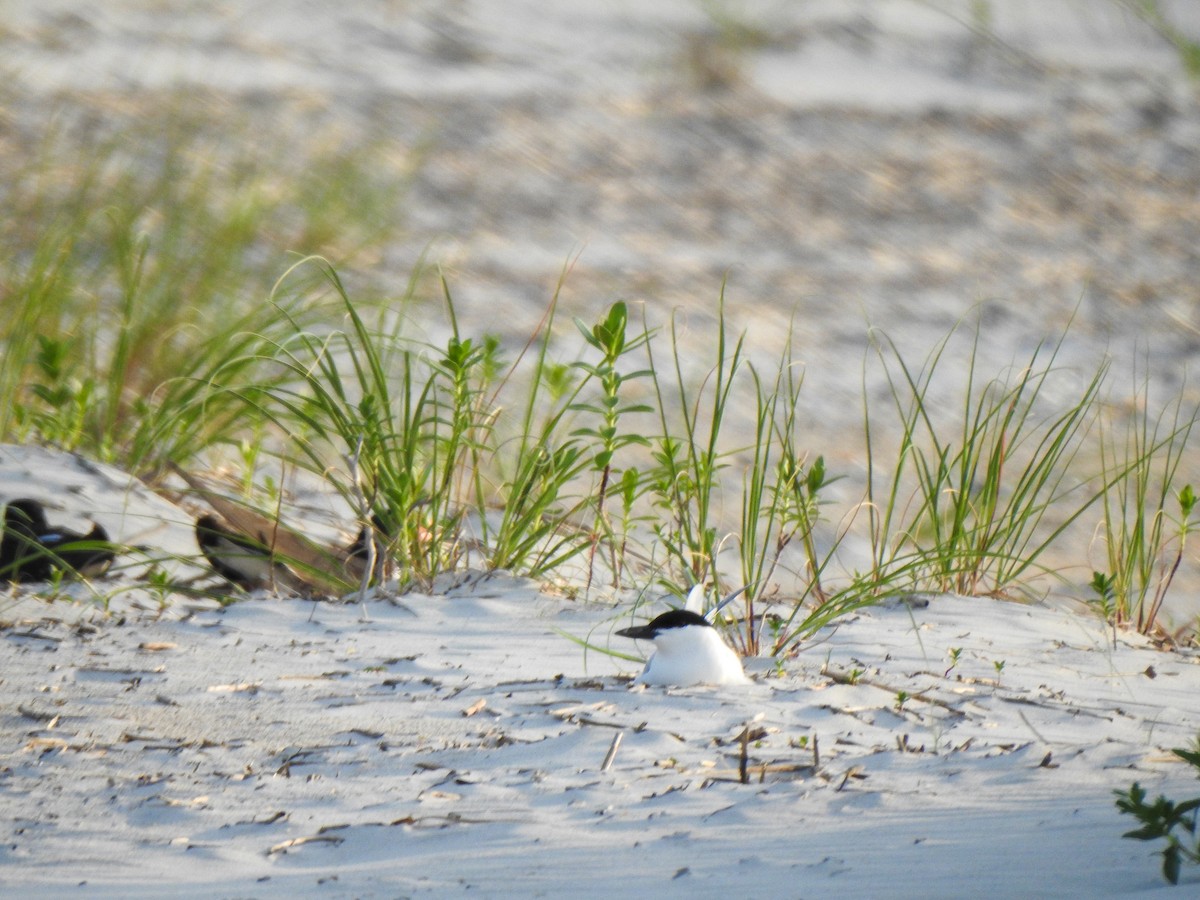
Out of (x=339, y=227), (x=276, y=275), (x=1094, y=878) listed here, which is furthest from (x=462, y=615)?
(x=339, y=227)

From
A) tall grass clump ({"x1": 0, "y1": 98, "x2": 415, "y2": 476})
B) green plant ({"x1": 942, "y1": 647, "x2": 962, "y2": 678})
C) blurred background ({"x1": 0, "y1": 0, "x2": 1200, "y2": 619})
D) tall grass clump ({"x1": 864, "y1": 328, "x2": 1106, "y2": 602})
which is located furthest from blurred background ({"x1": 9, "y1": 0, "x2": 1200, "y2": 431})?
green plant ({"x1": 942, "y1": 647, "x2": 962, "y2": 678})

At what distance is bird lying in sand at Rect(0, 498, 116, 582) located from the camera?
8.32 ft

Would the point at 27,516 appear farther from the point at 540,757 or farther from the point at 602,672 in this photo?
the point at 540,757

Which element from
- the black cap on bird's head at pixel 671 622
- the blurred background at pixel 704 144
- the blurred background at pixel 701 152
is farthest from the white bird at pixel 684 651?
the blurred background at pixel 704 144

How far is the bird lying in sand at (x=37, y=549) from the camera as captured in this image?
2.54m

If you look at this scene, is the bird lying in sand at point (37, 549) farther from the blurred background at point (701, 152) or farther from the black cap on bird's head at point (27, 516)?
the blurred background at point (701, 152)

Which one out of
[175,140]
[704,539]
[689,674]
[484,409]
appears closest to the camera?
[689,674]

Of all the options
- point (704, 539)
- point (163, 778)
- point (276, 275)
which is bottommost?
point (163, 778)

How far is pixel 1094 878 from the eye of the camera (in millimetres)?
1290

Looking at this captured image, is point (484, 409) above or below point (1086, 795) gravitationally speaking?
above

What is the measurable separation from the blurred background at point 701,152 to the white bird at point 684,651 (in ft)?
7.96

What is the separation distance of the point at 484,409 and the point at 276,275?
4.86ft

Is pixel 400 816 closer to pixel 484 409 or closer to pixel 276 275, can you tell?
pixel 484 409

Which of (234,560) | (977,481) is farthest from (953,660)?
(977,481)
